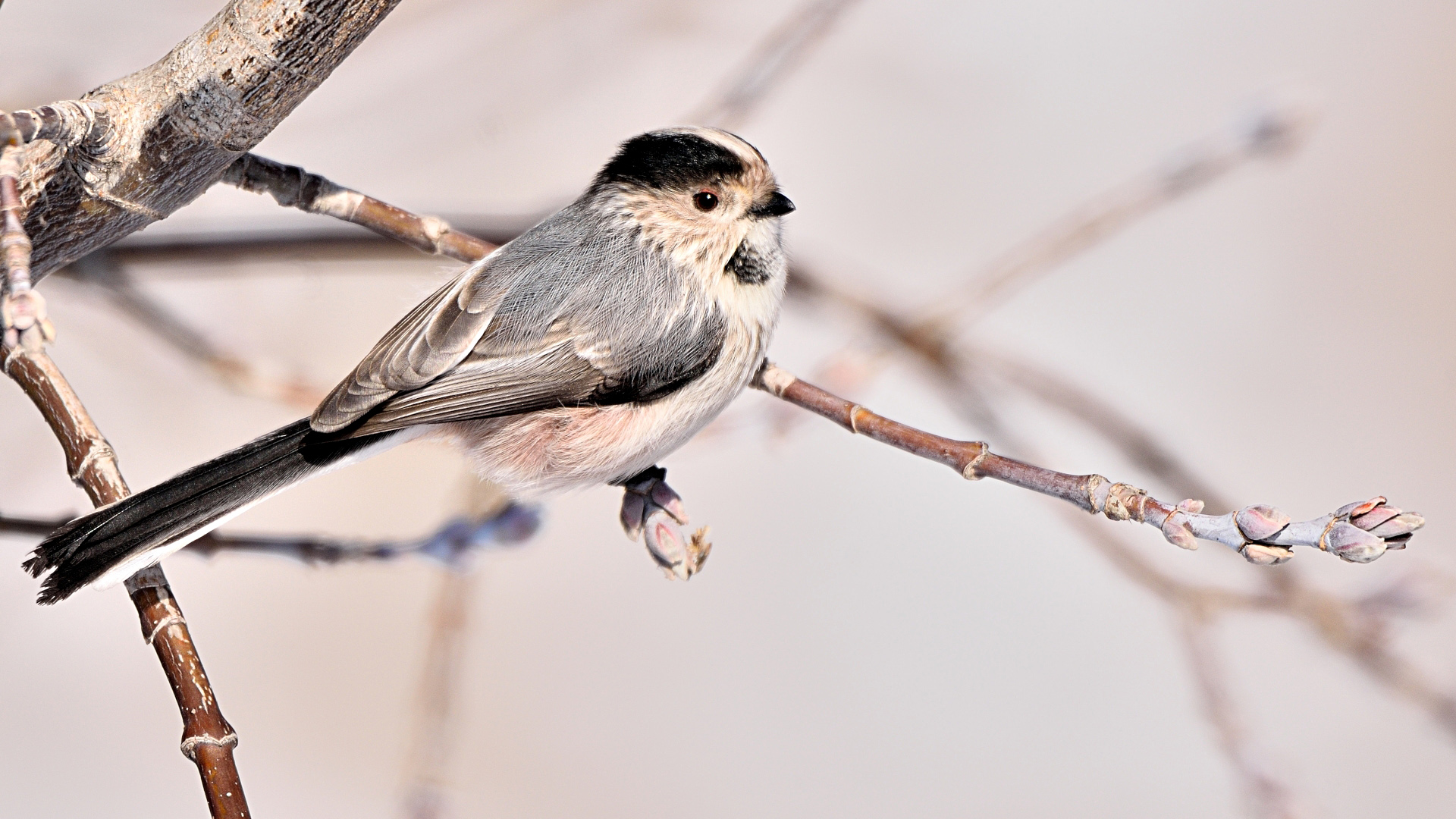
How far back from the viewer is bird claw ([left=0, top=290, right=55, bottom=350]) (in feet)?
1.49

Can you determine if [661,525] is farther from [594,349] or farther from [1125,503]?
[1125,503]

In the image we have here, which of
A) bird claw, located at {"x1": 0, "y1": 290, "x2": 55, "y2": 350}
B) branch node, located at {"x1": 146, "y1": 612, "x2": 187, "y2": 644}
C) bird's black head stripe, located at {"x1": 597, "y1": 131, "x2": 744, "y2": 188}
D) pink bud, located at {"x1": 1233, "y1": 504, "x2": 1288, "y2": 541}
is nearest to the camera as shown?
bird claw, located at {"x1": 0, "y1": 290, "x2": 55, "y2": 350}

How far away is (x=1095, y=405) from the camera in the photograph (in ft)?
3.95

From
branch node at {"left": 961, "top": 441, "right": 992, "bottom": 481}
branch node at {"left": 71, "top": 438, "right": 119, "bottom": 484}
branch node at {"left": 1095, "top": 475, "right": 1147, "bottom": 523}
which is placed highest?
branch node at {"left": 961, "top": 441, "right": 992, "bottom": 481}

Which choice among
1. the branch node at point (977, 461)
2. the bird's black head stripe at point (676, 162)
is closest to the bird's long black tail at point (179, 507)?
the bird's black head stripe at point (676, 162)

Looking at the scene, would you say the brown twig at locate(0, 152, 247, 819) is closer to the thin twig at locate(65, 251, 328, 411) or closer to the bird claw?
the bird claw

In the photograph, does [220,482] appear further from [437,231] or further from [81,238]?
[437,231]

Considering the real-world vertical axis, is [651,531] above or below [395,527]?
below

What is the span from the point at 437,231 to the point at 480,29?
77cm

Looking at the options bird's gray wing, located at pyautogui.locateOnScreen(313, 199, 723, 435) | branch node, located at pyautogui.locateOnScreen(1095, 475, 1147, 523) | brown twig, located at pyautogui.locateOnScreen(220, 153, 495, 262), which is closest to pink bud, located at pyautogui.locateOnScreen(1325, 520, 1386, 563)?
branch node, located at pyautogui.locateOnScreen(1095, 475, 1147, 523)

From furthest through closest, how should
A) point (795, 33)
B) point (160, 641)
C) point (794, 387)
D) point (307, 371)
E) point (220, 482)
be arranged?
point (307, 371), point (795, 33), point (794, 387), point (220, 482), point (160, 641)

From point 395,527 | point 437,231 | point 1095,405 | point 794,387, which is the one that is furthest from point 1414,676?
point 395,527

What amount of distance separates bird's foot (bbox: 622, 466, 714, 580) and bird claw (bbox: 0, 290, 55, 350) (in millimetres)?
512

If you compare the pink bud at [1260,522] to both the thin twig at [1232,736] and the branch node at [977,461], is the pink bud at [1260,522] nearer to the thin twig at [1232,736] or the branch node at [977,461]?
the branch node at [977,461]
